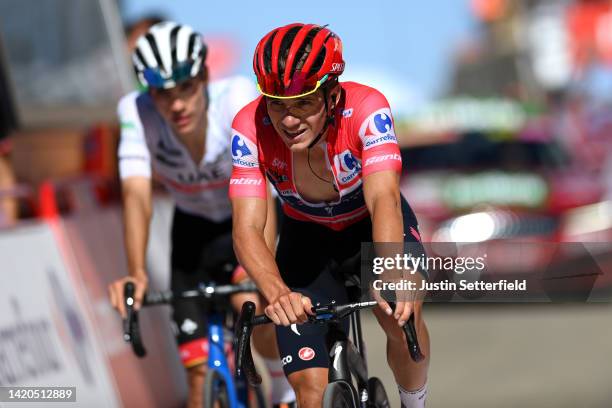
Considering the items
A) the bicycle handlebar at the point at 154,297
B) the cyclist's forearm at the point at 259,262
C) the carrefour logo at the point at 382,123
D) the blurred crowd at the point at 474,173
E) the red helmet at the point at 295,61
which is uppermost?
the red helmet at the point at 295,61

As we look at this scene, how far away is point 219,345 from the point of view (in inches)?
257

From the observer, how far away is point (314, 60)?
Result: 486 centimetres

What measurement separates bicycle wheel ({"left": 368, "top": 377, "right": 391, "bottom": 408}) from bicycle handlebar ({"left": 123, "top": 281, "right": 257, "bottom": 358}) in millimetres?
1030

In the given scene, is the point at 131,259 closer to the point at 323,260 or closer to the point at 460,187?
the point at 323,260

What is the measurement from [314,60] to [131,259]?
1.86 metres

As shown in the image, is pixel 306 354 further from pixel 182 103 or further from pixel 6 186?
pixel 6 186

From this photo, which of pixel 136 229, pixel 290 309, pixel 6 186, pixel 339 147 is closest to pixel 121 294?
pixel 136 229

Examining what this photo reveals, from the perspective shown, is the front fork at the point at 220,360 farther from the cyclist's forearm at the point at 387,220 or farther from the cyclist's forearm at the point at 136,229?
the cyclist's forearm at the point at 387,220

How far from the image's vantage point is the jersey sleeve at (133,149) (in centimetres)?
655

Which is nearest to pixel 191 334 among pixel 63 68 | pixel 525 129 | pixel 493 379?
pixel 493 379

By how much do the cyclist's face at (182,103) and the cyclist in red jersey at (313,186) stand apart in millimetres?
1015

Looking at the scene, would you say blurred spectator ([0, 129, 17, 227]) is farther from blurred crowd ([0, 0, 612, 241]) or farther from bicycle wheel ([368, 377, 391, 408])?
bicycle wheel ([368, 377, 391, 408])

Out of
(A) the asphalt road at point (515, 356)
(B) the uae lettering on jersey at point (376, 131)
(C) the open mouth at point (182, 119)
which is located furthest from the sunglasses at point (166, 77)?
(A) the asphalt road at point (515, 356)

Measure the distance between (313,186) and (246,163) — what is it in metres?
0.32
